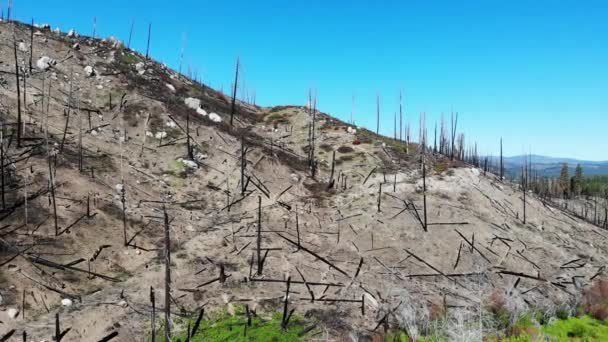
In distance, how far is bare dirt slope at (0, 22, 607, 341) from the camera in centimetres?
1683

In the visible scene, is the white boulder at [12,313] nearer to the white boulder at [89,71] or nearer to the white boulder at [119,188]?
the white boulder at [119,188]

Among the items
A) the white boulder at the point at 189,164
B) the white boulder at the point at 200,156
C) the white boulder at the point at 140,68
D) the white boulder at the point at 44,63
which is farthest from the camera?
the white boulder at the point at 140,68

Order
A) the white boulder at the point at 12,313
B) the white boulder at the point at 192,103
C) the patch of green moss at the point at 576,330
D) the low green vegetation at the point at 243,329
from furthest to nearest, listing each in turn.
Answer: the white boulder at the point at 192,103
the patch of green moss at the point at 576,330
the low green vegetation at the point at 243,329
the white boulder at the point at 12,313

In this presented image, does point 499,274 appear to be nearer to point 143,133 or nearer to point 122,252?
point 122,252

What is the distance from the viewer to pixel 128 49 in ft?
157

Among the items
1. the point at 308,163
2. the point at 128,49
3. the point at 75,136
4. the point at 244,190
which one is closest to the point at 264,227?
the point at 244,190

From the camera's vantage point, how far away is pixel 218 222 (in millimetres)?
24891

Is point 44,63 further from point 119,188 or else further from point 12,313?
point 12,313

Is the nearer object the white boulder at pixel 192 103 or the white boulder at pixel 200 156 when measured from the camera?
the white boulder at pixel 200 156

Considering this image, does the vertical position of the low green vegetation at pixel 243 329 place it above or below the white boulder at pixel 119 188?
below

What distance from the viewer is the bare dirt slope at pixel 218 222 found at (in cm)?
1683

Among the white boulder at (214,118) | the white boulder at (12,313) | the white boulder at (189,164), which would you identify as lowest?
the white boulder at (12,313)

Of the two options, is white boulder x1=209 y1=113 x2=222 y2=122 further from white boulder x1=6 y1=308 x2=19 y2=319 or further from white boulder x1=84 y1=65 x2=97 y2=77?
white boulder x1=6 y1=308 x2=19 y2=319

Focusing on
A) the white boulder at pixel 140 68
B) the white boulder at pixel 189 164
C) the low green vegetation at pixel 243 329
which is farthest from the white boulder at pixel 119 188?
the white boulder at pixel 140 68
